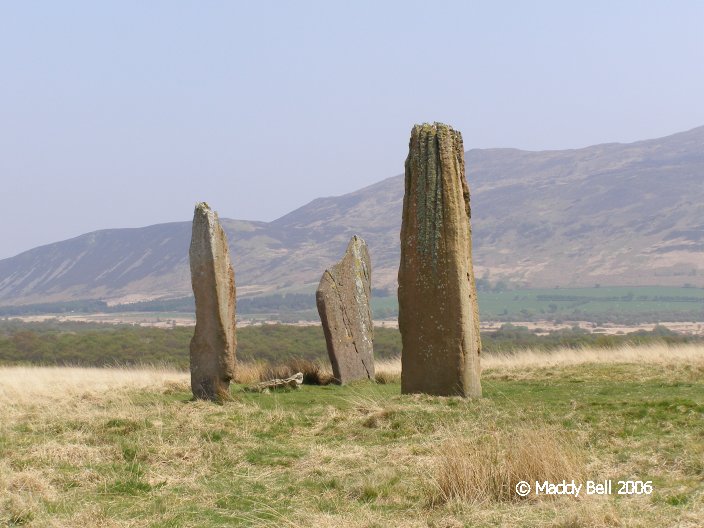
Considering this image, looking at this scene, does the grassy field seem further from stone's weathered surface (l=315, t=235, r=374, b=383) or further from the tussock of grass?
stone's weathered surface (l=315, t=235, r=374, b=383)

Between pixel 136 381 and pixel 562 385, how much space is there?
9.02 m

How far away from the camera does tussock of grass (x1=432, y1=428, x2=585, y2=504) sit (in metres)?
8.80

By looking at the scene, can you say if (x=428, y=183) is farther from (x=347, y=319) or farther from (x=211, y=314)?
(x=347, y=319)

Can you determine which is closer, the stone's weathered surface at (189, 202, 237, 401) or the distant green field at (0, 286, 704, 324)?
the stone's weathered surface at (189, 202, 237, 401)

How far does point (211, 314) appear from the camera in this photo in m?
16.8

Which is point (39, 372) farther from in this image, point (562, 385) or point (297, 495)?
point (297, 495)

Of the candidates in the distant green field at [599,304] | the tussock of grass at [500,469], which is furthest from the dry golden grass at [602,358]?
the distant green field at [599,304]

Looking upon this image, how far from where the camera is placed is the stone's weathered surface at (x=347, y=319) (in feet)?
66.2

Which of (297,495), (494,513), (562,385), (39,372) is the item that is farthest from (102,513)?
(39,372)

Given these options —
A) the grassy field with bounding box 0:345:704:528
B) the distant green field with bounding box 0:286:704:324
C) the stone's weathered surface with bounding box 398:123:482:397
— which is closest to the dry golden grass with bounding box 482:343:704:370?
the grassy field with bounding box 0:345:704:528

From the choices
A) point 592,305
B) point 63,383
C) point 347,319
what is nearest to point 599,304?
point 592,305

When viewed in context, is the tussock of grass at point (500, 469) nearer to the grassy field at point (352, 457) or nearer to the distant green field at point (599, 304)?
the grassy field at point (352, 457)

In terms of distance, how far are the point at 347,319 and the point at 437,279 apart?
491cm

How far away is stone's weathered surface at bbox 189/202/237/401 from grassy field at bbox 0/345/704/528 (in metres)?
0.77
